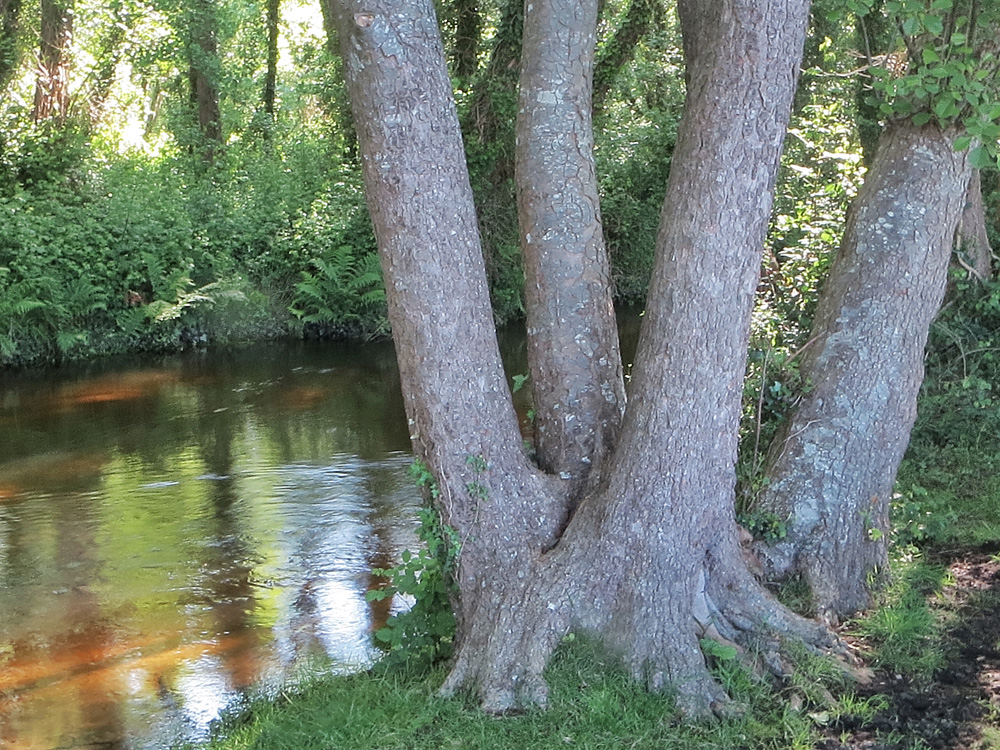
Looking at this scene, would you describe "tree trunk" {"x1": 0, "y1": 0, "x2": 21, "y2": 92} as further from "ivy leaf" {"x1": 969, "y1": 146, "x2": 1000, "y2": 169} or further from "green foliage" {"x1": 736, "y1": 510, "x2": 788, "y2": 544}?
"ivy leaf" {"x1": 969, "y1": 146, "x2": 1000, "y2": 169}

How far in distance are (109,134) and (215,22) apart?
441 cm

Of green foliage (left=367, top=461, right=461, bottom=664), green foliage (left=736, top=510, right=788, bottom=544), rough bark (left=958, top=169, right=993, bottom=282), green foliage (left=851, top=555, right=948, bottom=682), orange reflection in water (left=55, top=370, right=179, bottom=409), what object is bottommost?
green foliage (left=851, top=555, right=948, bottom=682)

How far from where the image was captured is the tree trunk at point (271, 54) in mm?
24484

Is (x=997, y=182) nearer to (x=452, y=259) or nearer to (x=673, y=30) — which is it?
(x=452, y=259)

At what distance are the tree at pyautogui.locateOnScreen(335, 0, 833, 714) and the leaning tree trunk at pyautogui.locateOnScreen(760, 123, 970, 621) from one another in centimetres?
67

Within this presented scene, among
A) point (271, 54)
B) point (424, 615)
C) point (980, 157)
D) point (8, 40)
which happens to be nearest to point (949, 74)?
point (980, 157)

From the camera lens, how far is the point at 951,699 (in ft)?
14.9

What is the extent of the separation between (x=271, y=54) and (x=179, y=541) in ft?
63.8

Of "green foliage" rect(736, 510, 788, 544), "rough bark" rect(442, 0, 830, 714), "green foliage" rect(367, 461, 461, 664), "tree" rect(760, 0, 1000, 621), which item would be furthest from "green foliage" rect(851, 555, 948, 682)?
"green foliage" rect(367, 461, 461, 664)

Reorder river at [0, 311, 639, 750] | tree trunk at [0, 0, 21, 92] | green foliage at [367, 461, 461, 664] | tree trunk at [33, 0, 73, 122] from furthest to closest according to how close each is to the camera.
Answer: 1. tree trunk at [33, 0, 73, 122]
2. tree trunk at [0, 0, 21, 92]
3. river at [0, 311, 639, 750]
4. green foliage at [367, 461, 461, 664]

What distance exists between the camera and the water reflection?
5.86 m

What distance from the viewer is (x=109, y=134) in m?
23.1

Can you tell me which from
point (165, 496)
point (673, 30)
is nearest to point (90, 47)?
point (673, 30)

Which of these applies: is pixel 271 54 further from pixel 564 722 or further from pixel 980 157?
pixel 564 722
